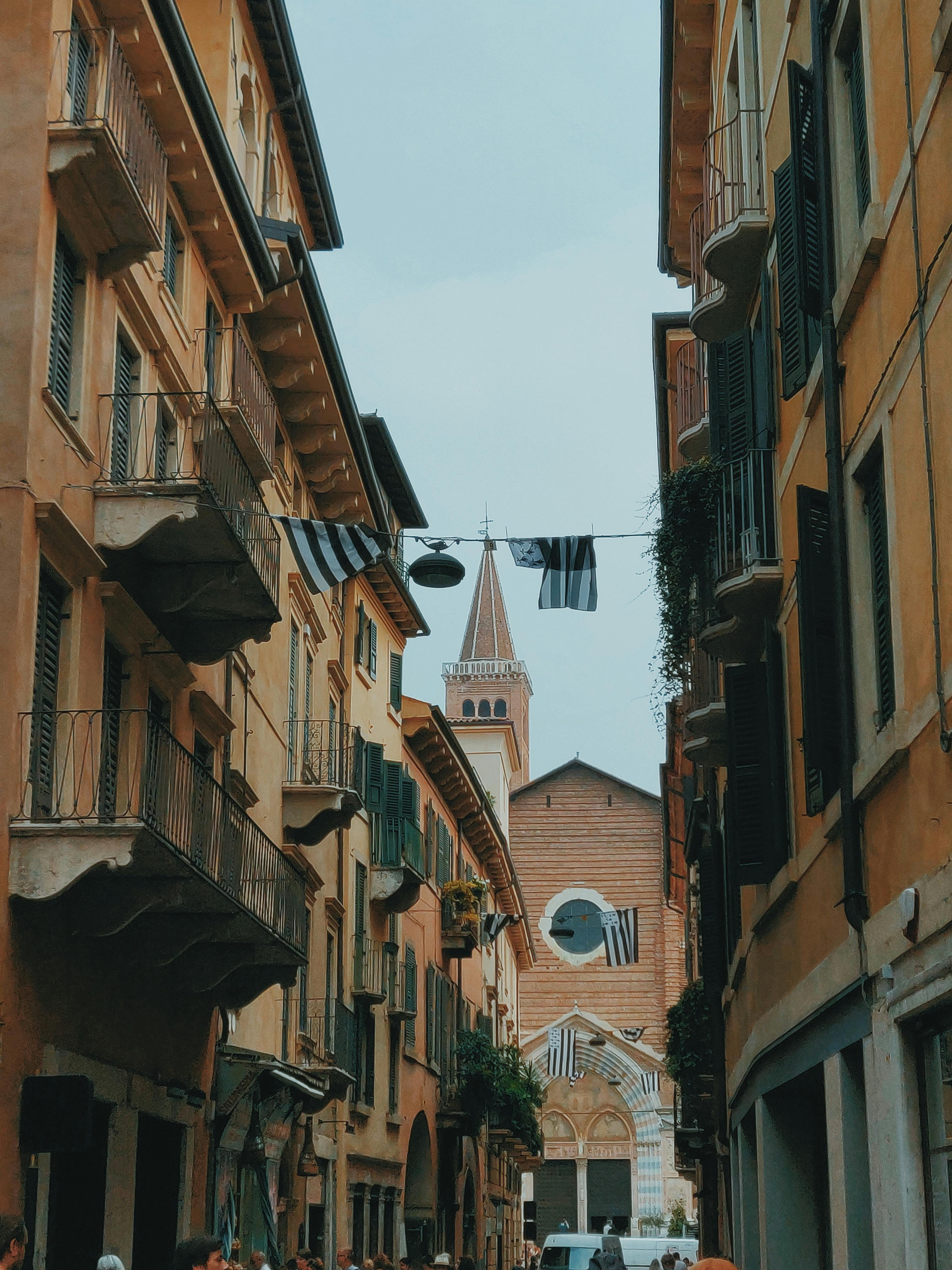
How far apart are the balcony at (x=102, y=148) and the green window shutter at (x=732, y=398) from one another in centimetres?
496

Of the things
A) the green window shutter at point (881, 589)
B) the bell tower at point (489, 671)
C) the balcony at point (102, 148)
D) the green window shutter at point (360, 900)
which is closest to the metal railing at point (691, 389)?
the balcony at point (102, 148)

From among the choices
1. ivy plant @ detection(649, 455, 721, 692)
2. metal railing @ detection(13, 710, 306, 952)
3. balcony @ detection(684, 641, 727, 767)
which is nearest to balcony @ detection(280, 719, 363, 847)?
metal railing @ detection(13, 710, 306, 952)

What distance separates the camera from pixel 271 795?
72.1 ft

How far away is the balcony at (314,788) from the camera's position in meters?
23.0

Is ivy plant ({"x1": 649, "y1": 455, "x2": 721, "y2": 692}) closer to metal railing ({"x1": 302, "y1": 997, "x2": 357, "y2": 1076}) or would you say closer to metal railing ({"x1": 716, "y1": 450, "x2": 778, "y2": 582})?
metal railing ({"x1": 716, "y1": 450, "x2": 778, "y2": 582})

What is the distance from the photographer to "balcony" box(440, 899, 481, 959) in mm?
39312

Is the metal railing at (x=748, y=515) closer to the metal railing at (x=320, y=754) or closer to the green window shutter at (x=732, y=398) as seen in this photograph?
the green window shutter at (x=732, y=398)

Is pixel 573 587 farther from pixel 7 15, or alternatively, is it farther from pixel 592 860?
pixel 592 860

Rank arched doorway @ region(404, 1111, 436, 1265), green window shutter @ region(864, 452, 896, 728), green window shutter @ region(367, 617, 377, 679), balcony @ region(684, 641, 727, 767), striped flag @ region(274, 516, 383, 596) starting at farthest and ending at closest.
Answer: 1. arched doorway @ region(404, 1111, 436, 1265)
2. green window shutter @ region(367, 617, 377, 679)
3. balcony @ region(684, 641, 727, 767)
4. striped flag @ region(274, 516, 383, 596)
5. green window shutter @ region(864, 452, 896, 728)

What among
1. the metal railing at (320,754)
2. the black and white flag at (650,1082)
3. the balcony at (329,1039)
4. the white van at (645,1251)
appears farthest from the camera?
the black and white flag at (650,1082)

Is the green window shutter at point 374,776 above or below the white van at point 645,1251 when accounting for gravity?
above

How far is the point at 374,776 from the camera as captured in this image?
29469 mm

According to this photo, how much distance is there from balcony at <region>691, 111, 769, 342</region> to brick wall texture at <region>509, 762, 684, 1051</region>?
53132 mm

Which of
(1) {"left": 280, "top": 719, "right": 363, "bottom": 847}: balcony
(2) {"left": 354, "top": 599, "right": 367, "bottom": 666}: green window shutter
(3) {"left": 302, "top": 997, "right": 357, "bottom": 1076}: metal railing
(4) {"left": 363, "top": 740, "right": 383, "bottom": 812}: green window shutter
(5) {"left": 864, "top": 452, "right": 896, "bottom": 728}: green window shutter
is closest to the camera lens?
(5) {"left": 864, "top": 452, "right": 896, "bottom": 728}: green window shutter
